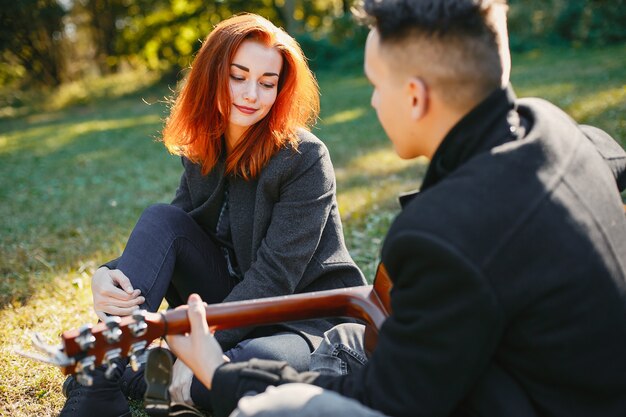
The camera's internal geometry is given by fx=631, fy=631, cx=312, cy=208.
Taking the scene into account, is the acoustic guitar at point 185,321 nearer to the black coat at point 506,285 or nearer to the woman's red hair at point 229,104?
the black coat at point 506,285

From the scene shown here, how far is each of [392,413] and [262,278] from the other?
4.02 ft

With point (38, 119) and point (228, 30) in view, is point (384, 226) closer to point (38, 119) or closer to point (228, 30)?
point (228, 30)

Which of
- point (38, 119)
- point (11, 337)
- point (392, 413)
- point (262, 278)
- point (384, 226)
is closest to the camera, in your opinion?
point (392, 413)

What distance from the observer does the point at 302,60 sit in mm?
3014

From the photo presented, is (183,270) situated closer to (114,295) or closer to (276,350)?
(114,295)

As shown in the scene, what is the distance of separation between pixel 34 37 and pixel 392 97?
18.5 meters

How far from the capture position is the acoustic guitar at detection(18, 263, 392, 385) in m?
1.74

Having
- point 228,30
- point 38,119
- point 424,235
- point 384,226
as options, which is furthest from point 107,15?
point 424,235

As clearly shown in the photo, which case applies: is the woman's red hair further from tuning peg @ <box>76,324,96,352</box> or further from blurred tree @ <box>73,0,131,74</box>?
blurred tree @ <box>73,0,131,74</box>

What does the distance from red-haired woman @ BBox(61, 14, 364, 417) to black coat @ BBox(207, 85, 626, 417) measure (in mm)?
1048

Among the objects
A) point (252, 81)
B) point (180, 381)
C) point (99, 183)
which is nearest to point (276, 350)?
point (180, 381)

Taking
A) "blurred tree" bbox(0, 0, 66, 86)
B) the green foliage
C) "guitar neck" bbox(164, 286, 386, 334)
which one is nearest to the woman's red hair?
"guitar neck" bbox(164, 286, 386, 334)

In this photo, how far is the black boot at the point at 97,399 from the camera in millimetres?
2469

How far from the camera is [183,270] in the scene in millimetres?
2926
